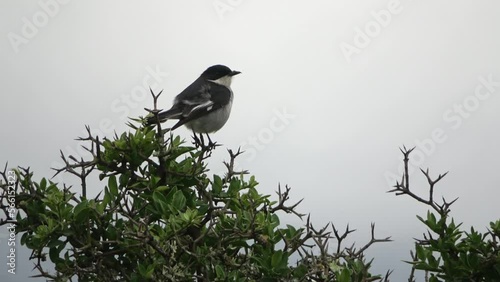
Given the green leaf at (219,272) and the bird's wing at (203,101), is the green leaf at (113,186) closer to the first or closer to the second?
the green leaf at (219,272)

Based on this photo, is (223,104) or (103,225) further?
(223,104)

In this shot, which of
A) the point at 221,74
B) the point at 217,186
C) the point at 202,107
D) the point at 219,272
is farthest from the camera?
the point at 221,74

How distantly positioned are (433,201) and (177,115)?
179 inches

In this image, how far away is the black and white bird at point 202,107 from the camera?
846 centimetres

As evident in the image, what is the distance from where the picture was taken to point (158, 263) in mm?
3842

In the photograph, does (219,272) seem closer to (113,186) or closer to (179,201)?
(179,201)

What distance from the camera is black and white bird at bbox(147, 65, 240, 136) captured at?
8461mm

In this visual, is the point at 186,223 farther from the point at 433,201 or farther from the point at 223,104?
the point at 223,104

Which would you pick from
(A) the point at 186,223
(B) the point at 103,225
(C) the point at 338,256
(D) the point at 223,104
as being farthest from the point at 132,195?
(D) the point at 223,104

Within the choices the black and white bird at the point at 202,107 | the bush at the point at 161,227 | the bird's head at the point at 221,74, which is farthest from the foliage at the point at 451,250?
the bird's head at the point at 221,74

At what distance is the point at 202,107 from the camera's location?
8836mm

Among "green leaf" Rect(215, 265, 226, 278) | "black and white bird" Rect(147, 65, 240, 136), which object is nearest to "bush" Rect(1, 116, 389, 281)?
"green leaf" Rect(215, 265, 226, 278)

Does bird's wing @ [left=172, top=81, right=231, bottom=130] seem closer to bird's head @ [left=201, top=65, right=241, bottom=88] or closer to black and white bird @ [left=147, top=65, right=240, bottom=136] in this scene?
black and white bird @ [left=147, top=65, right=240, bottom=136]

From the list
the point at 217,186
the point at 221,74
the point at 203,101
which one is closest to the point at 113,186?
the point at 217,186
